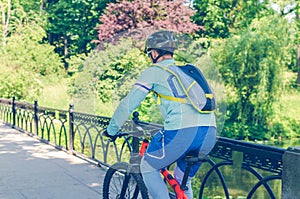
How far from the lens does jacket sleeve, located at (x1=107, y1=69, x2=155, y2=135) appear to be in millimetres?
3154

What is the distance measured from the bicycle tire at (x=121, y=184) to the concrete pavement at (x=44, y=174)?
4.15 feet

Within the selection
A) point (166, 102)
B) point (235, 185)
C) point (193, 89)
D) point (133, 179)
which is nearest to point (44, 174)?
point (133, 179)

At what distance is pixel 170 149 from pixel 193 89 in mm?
492

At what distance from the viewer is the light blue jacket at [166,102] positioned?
10.3ft

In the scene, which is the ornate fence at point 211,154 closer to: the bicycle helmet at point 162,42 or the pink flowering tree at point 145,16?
the bicycle helmet at point 162,42

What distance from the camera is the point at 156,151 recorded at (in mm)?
3297

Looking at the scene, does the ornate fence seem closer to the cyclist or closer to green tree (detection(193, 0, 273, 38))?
the cyclist

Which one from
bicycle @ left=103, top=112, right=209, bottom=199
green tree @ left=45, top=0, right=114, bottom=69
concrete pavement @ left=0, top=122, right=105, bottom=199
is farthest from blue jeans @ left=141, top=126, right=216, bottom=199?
green tree @ left=45, top=0, right=114, bottom=69

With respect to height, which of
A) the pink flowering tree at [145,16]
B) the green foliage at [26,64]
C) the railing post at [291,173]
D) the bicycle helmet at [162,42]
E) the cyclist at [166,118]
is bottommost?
the railing post at [291,173]

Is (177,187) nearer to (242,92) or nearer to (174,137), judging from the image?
(174,137)

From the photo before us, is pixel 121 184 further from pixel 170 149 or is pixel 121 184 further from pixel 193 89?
pixel 193 89

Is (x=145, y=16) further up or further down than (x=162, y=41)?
further up

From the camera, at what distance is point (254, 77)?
2173 centimetres

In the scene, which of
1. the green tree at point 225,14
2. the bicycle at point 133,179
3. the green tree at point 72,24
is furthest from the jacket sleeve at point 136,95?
the green tree at point 72,24
